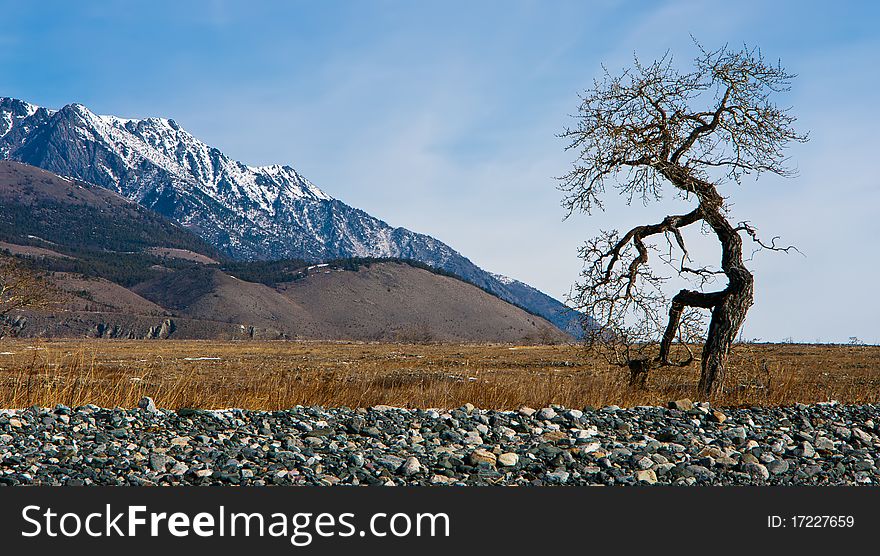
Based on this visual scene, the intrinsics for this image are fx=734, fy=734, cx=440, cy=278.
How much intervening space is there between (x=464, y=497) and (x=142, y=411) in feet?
15.5

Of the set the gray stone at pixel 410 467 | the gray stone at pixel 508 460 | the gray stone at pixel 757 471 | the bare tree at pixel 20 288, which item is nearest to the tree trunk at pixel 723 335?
the gray stone at pixel 757 471

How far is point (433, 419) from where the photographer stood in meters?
8.71

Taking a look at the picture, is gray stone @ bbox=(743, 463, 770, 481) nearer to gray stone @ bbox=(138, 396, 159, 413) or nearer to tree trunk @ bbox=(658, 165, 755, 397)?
tree trunk @ bbox=(658, 165, 755, 397)

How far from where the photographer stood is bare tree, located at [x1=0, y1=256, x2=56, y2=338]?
104 ft

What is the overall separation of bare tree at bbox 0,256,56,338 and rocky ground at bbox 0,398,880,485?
2685cm

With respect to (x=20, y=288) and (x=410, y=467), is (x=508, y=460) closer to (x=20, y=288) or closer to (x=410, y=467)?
(x=410, y=467)

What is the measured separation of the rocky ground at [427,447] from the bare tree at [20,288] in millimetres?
26847

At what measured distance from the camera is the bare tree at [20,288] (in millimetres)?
31703

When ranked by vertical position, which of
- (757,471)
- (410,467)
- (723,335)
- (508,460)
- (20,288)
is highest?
(20,288)

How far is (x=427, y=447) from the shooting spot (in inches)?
288

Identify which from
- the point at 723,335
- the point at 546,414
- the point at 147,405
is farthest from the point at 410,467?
the point at 723,335

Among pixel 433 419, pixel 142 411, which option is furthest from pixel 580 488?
pixel 142 411

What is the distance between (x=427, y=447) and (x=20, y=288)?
31016 mm

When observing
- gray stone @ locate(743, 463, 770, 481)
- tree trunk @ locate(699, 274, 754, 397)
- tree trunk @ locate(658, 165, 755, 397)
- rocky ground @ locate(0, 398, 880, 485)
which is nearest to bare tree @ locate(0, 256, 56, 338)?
rocky ground @ locate(0, 398, 880, 485)
